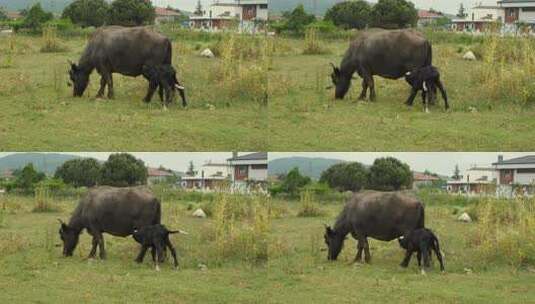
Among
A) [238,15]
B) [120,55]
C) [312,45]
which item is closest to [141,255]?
[120,55]

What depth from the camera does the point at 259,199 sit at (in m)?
12.0

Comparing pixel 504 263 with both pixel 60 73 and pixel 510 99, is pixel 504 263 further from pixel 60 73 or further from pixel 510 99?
pixel 60 73

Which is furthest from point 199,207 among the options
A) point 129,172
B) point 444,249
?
point 444,249

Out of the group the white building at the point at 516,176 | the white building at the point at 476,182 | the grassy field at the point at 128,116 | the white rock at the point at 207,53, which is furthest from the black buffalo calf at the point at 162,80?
the white building at the point at 516,176

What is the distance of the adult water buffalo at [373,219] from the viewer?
11.6 m

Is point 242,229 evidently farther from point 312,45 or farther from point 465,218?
point 465,218

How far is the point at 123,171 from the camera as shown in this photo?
12.8 metres

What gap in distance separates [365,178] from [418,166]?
59cm

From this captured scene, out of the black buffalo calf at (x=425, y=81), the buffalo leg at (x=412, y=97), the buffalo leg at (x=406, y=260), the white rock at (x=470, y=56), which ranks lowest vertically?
the buffalo leg at (x=406, y=260)

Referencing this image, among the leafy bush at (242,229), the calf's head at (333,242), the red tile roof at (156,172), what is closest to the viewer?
the leafy bush at (242,229)

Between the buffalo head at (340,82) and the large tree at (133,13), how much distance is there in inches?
83.8

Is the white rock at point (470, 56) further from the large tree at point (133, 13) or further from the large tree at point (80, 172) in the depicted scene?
the large tree at point (80, 172)

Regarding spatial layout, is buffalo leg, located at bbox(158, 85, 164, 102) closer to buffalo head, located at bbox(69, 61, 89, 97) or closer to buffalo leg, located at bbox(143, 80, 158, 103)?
buffalo leg, located at bbox(143, 80, 158, 103)

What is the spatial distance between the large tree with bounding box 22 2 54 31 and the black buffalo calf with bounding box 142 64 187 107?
5.91ft
